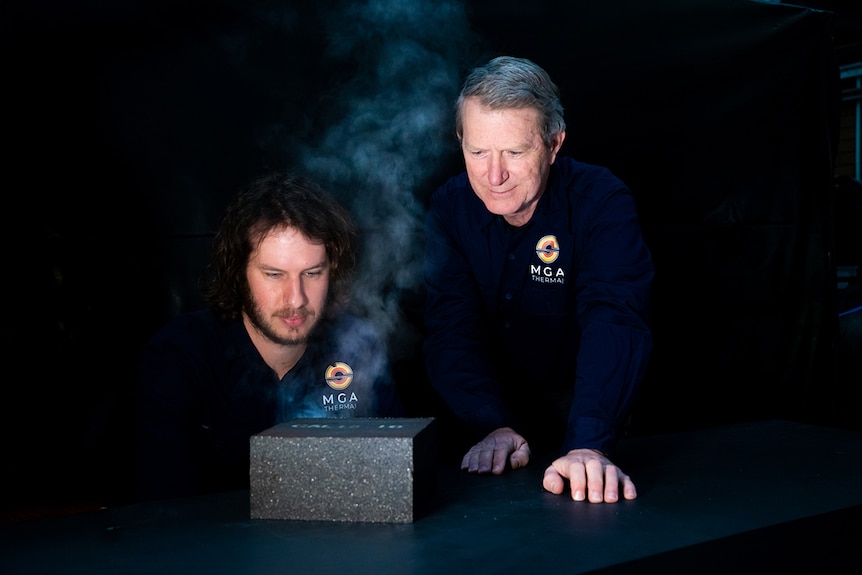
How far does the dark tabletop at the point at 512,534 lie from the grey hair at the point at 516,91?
2.85 ft

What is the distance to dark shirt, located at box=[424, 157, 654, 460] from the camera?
6.11 ft

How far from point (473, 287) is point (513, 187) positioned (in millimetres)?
361

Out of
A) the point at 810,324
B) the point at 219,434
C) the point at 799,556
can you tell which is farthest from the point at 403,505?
the point at 810,324

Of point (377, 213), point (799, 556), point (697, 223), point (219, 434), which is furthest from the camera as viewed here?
point (697, 223)

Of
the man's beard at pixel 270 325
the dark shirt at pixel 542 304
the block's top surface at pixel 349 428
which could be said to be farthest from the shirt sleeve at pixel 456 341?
the block's top surface at pixel 349 428

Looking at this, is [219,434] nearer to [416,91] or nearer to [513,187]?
[513,187]

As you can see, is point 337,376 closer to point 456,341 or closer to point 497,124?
point 456,341

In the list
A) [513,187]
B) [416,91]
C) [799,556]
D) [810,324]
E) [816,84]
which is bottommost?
[799,556]

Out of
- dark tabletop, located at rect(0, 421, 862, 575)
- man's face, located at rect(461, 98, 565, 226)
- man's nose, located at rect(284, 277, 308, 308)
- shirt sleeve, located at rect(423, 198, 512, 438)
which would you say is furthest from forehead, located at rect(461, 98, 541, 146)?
dark tabletop, located at rect(0, 421, 862, 575)

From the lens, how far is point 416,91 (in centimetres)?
273

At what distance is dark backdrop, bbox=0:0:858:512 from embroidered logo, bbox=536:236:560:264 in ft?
1.99

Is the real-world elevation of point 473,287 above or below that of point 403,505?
above

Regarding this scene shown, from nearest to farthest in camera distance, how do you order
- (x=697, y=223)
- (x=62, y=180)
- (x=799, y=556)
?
(x=799, y=556) → (x=62, y=180) → (x=697, y=223)

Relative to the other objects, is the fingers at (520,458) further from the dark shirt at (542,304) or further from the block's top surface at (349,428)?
the block's top surface at (349,428)
